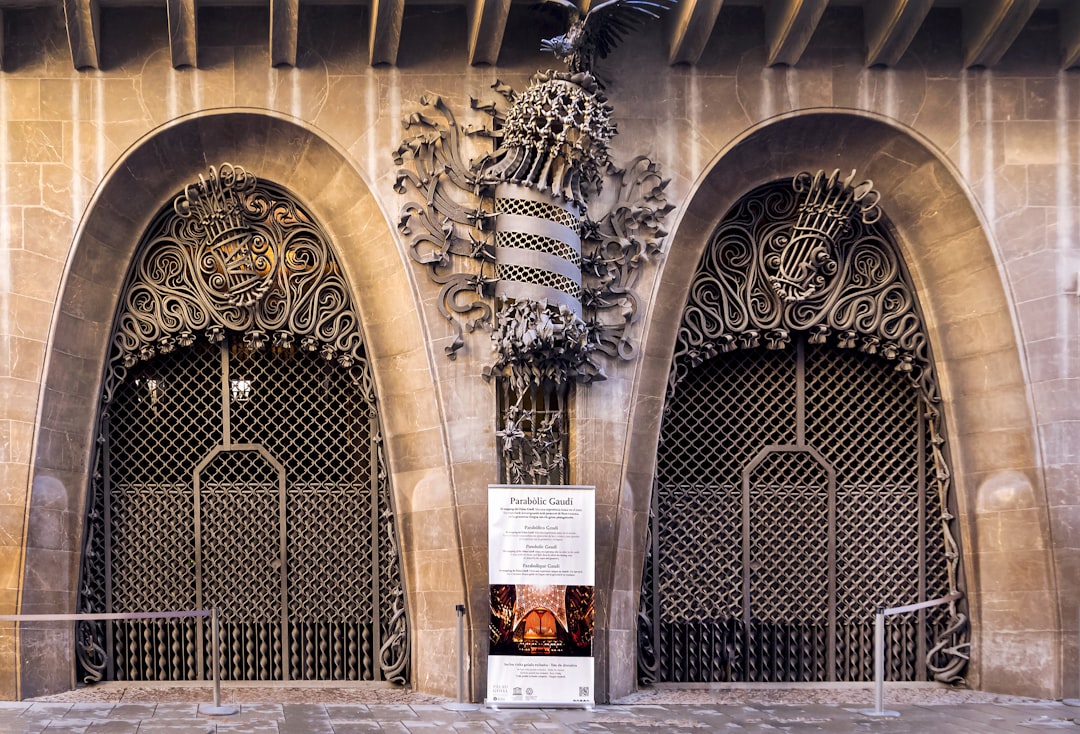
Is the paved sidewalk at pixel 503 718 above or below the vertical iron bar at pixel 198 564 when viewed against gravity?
below

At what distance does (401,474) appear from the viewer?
13.0 metres

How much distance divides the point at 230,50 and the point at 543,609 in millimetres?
6267

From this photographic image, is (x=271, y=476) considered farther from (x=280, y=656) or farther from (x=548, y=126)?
(x=548, y=126)

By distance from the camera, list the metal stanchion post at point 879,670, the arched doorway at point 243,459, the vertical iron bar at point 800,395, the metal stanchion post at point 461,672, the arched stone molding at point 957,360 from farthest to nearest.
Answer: the vertical iron bar at point 800,395 < the arched doorway at point 243,459 < the arched stone molding at point 957,360 < the metal stanchion post at point 461,672 < the metal stanchion post at point 879,670

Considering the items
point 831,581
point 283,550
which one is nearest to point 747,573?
Answer: point 831,581

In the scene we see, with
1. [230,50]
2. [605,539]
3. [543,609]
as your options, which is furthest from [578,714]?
[230,50]

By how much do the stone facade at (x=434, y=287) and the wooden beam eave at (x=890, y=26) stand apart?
21 cm

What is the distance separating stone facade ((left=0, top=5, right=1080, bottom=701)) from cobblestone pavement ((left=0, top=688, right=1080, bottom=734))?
1.81ft

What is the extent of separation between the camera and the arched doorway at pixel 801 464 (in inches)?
535

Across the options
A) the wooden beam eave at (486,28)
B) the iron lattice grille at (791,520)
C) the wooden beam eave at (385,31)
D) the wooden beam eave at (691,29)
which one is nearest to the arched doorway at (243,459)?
the wooden beam eave at (385,31)

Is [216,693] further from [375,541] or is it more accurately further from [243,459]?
[243,459]

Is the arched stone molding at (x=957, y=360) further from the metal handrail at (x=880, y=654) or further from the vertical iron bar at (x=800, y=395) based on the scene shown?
the vertical iron bar at (x=800, y=395)

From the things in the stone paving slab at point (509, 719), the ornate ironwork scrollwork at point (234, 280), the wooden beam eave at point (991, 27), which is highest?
the wooden beam eave at point (991, 27)

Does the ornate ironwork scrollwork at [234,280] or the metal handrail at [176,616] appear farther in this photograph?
the ornate ironwork scrollwork at [234,280]
